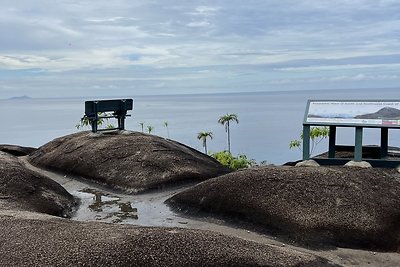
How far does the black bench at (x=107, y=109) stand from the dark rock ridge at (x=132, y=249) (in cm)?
1365

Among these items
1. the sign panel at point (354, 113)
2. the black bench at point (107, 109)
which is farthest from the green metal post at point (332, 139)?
the black bench at point (107, 109)

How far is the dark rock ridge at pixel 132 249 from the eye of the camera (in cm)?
827

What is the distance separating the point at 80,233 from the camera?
923cm

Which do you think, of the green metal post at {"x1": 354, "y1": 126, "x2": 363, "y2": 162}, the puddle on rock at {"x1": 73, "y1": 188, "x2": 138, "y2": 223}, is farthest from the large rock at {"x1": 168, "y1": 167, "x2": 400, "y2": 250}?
the puddle on rock at {"x1": 73, "y1": 188, "x2": 138, "y2": 223}

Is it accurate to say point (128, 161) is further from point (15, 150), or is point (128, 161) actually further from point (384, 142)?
point (15, 150)

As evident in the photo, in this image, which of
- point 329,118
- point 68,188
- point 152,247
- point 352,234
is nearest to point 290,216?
point 352,234

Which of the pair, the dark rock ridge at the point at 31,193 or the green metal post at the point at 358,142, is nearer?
the dark rock ridge at the point at 31,193

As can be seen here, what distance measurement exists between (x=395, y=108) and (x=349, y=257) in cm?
696

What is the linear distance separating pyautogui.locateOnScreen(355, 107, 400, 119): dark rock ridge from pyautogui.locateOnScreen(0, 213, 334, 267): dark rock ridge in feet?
23.9

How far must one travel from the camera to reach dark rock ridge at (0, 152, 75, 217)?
524 inches

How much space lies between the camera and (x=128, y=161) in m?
18.2

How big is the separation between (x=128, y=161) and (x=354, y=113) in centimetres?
785

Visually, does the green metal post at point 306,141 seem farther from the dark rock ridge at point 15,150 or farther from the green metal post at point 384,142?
the dark rock ridge at point 15,150

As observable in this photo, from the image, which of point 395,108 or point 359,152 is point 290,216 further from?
point 395,108
